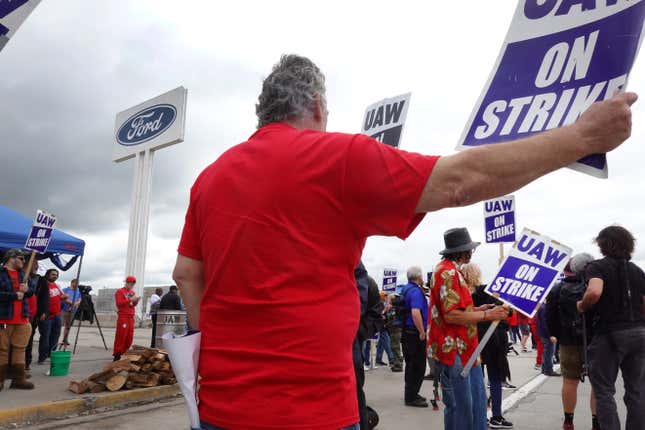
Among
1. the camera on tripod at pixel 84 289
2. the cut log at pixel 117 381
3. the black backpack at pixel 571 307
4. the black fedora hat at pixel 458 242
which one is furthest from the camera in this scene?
the camera on tripod at pixel 84 289

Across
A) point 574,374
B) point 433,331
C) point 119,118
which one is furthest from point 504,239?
point 119,118

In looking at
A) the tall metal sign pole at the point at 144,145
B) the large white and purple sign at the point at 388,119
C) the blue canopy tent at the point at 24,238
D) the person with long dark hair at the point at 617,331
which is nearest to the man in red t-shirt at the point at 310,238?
the large white and purple sign at the point at 388,119

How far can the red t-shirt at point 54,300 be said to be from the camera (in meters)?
10.9

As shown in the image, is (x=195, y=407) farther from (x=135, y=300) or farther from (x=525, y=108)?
(x=135, y=300)

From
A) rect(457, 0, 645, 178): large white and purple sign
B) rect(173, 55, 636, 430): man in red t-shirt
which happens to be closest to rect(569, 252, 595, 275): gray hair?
rect(457, 0, 645, 178): large white and purple sign

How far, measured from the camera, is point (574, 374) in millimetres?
5684

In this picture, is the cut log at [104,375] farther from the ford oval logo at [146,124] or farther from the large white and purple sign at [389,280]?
the ford oval logo at [146,124]

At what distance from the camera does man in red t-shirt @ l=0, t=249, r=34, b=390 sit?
7531 millimetres

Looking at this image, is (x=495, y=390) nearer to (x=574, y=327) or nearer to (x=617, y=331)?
(x=574, y=327)

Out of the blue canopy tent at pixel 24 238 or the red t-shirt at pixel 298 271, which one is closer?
the red t-shirt at pixel 298 271

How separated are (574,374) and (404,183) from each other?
17.4 ft

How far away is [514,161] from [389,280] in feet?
54.9

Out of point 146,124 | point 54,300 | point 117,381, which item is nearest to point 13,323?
point 117,381

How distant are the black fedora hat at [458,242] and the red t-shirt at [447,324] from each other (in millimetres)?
255
